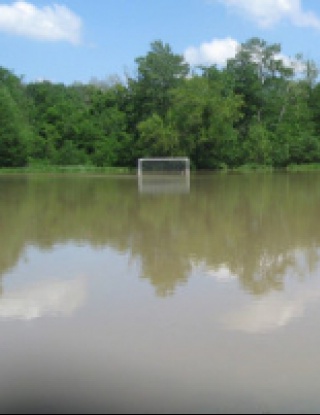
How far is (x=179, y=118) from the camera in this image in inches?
2010

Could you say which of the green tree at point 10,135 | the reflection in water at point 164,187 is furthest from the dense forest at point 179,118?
the reflection in water at point 164,187

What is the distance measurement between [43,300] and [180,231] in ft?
20.4

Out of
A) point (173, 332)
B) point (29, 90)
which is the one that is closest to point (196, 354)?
point (173, 332)

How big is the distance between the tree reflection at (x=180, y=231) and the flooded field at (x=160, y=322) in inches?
2.1

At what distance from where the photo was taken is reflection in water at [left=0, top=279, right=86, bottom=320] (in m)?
5.66

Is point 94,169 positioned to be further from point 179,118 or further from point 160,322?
point 160,322

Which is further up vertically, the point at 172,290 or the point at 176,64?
the point at 176,64

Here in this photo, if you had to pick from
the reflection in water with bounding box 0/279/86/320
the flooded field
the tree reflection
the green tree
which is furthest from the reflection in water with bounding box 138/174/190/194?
the green tree

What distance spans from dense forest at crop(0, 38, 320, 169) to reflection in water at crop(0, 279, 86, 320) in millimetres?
43482

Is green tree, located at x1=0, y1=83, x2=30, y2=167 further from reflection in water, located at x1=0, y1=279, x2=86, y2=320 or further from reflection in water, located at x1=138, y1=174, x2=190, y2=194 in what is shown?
reflection in water, located at x1=0, y1=279, x2=86, y2=320

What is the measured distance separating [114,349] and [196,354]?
0.65m

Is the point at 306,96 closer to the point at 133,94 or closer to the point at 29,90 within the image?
the point at 133,94

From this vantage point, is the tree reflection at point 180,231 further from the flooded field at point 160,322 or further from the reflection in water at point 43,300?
the reflection in water at point 43,300

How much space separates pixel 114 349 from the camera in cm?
459
